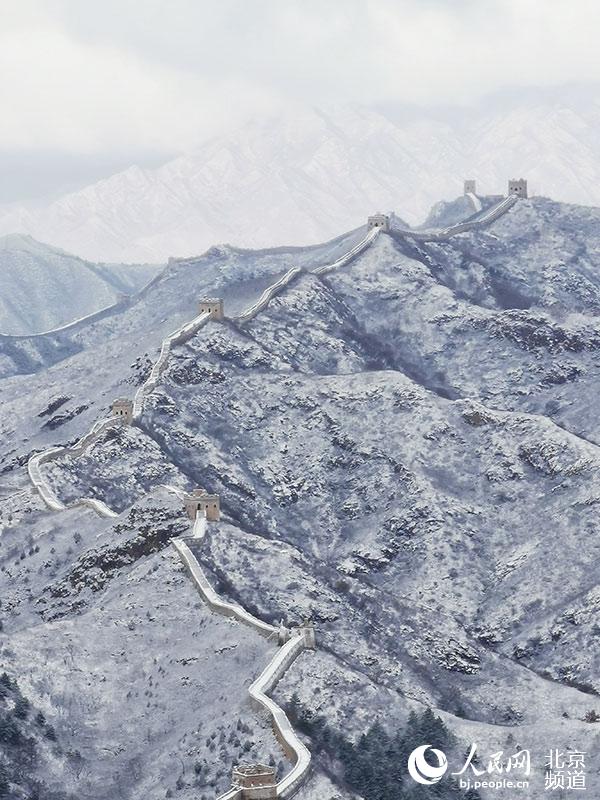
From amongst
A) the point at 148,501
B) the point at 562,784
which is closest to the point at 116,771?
the point at 562,784

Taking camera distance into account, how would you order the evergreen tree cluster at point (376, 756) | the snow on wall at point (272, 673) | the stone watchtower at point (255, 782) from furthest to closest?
1. the evergreen tree cluster at point (376, 756)
2. the snow on wall at point (272, 673)
3. the stone watchtower at point (255, 782)

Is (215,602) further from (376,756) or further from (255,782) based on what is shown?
(255,782)

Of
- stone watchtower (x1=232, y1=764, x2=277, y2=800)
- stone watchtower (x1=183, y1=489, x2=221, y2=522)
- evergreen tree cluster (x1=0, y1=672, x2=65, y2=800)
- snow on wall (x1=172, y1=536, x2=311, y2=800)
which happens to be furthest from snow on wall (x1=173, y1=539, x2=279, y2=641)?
stone watchtower (x1=232, y1=764, x2=277, y2=800)

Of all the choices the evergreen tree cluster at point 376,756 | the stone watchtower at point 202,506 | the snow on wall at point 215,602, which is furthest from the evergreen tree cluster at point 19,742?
the stone watchtower at point 202,506

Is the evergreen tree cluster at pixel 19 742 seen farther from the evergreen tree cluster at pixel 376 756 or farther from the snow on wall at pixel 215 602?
the snow on wall at pixel 215 602

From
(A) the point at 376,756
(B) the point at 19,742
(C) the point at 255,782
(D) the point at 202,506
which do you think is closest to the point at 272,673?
(A) the point at 376,756

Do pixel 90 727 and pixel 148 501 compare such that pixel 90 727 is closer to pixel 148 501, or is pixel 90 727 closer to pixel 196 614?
pixel 196 614
